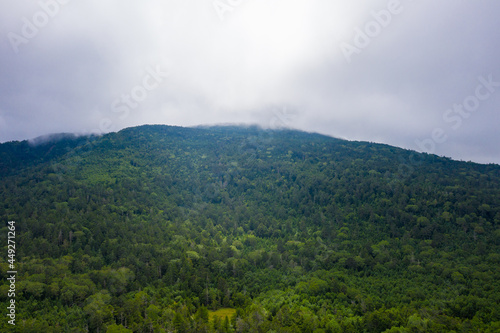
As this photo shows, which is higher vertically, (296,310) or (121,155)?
(121,155)

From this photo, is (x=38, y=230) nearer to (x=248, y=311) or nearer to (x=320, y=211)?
(x=248, y=311)

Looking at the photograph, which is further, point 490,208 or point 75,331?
point 490,208

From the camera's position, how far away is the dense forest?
61.8 meters

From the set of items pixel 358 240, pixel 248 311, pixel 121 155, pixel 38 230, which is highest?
pixel 121 155

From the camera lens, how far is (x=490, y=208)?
10062 cm

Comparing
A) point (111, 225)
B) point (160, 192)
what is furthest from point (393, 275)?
point (160, 192)

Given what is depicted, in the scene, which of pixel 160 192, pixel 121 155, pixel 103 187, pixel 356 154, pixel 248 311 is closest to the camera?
pixel 248 311

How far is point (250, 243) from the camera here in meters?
113

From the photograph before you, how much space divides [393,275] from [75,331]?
8163 centimetres

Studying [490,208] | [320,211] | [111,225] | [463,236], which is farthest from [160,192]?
[490,208]

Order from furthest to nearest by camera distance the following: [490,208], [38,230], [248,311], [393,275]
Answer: [490,208], [38,230], [393,275], [248,311]

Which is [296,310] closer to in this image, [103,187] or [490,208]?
[490,208]

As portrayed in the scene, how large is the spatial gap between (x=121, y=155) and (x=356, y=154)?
14769 cm

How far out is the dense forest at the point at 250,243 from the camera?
61.8 m
